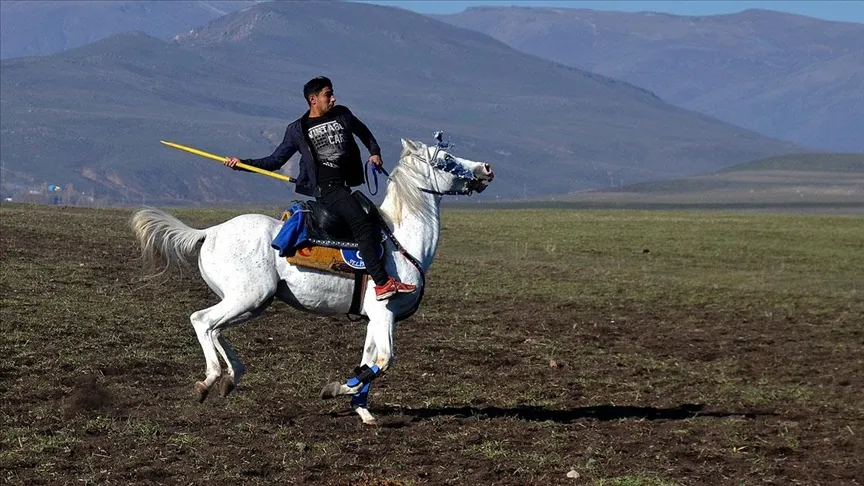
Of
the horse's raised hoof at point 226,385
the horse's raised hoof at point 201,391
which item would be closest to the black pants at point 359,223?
the horse's raised hoof at point 226,385

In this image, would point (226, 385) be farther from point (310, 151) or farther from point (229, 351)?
Result: point (310, 151)

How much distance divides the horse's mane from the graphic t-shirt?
65 cm

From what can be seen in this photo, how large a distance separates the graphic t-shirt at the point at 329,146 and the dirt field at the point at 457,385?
5.35 feet

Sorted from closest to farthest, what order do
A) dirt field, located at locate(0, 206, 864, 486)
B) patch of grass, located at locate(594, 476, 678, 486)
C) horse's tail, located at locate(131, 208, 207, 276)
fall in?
patch of grass, located at locate(594, 476, 678, 486), dirt field, located at locate(0, 206, 864, 486), horse's tail, located at locate(131, 208, 207, 276)

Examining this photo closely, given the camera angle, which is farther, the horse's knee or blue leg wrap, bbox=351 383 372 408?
blue leg wrap, bbox=351 383 372 408

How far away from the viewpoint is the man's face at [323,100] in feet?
41.7

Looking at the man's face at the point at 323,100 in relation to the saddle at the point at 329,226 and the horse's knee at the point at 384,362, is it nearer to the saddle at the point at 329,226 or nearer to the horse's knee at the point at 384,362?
the saddle at the point at 329,226

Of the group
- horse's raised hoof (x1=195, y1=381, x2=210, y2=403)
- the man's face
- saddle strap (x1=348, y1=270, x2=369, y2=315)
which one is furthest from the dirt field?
the man's face

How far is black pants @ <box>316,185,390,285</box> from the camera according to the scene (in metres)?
12.7

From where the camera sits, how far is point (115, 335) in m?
17.0

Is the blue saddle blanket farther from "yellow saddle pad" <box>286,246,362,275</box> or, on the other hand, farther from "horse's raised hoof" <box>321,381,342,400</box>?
"horse's raised hoof" <box>321,381,342,400</box>

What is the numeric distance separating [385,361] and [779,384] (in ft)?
19.6

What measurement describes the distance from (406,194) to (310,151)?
100cm

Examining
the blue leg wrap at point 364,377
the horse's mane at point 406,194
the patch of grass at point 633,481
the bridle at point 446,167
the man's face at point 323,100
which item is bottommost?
the patch of grass at point 633,481
